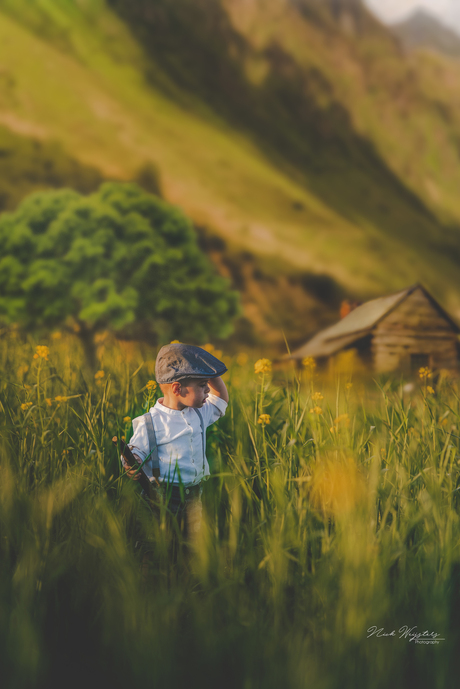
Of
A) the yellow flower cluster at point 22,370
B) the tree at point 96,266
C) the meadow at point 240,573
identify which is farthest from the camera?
the tree at point 96,266

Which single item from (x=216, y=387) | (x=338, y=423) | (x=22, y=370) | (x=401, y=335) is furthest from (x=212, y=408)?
(x=401, y=335)

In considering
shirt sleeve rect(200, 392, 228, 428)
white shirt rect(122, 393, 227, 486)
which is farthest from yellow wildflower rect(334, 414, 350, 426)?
white shirt rect(122, 393, 227, 486)

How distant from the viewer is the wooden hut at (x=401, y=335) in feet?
33.4

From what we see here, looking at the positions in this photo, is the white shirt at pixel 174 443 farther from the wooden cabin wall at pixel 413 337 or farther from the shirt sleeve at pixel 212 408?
the wooden cabin wall at pixel 413 337

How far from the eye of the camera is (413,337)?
10758mm

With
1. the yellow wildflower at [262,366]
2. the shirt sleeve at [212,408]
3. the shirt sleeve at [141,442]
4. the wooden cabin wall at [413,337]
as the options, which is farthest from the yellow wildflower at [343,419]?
the wooden cabin wall at [413,337]

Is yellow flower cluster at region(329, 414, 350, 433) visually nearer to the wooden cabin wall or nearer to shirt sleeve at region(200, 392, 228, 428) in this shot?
shirt sleeve at region(200, 392, 228, 428)

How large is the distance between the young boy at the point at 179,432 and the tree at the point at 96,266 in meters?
10.5

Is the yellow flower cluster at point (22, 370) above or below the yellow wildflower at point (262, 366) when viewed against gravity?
above

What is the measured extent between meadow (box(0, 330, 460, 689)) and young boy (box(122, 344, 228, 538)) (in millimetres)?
110

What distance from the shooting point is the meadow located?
186 cm

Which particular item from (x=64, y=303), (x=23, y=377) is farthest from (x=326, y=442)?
(x=64, y=303)

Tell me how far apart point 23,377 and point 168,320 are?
11615mm

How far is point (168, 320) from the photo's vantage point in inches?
617
